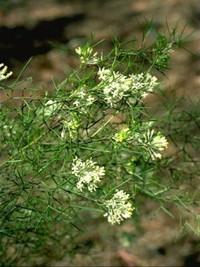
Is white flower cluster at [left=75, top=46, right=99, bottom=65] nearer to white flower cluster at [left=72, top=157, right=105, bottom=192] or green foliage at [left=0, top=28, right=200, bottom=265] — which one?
green foliage at [left=0, top=28, right=200, bottom=265]

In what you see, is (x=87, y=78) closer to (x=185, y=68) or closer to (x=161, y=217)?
(x=161, y=217)

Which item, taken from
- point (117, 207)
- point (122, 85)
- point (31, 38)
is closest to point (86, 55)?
point (122, 85)

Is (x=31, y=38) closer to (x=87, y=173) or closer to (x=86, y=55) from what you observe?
(x=86, y=55)

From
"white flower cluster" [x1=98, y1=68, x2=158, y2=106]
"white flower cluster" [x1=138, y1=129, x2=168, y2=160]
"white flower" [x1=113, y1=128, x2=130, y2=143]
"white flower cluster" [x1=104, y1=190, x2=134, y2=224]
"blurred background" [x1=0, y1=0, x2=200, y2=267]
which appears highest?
"white flower cluster" [x1=98, y1=68, x2=158, y2=106]

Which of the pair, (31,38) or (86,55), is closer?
(86,55)

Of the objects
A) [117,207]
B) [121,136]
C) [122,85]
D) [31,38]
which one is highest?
[122,85]

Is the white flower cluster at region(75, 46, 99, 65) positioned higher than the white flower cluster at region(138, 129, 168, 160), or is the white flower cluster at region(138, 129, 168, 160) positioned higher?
the white flower cluster at region(75, 46, 99, 65)

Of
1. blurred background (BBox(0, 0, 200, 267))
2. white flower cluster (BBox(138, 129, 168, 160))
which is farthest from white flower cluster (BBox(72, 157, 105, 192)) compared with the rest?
blurred background (BBox(0, 0, 200, 267))
